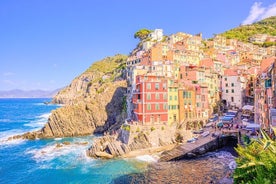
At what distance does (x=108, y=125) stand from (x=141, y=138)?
28205mm

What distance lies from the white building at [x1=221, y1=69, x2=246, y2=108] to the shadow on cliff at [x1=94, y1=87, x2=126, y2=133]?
1201 inches

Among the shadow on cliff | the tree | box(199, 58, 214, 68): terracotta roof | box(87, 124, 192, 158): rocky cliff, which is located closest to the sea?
box(87, 124, 192, 158): rocky cliff

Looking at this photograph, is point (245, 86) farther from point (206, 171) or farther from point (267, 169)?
point (267, 169)

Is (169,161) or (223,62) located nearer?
(169,161)

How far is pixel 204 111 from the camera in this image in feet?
209

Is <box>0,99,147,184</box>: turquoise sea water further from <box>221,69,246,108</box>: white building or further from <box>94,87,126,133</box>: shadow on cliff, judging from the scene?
<box>221,69,246,108</box>: white building

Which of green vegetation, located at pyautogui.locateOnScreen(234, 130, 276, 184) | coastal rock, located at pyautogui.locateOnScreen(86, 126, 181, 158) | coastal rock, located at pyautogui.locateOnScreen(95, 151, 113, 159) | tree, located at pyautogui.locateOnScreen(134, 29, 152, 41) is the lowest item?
coastal rock, located at pyautogui.locateOnScreen(95, 151, 113, 159)

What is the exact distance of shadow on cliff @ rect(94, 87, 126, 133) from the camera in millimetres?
73562

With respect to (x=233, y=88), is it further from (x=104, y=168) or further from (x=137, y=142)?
(x=104, y=168)

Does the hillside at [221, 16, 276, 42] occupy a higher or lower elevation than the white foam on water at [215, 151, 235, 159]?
higher

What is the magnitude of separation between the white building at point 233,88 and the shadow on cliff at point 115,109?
30.5 meters

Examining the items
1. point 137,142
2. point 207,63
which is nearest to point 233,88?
point 207,63

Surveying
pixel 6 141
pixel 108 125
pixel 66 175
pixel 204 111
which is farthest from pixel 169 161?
pixel 6 141

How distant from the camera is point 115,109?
76000 millimetres
